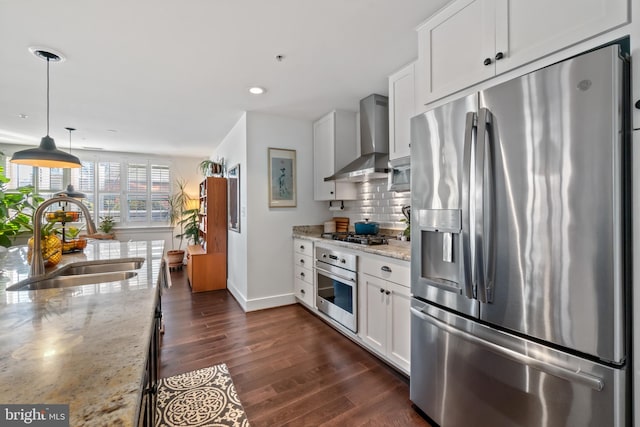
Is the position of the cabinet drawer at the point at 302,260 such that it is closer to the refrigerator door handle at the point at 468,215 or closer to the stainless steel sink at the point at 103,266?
the stainless steel sink at the point at 103,266

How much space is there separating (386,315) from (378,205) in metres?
1.43

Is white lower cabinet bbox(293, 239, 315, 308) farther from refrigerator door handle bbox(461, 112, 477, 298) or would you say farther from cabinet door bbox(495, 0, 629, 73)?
cabinet door bbox(495, 0, 629, 73)

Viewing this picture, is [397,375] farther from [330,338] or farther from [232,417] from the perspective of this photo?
[232,417]

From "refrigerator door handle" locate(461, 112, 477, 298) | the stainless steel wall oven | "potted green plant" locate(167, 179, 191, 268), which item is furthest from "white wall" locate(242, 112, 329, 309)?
"potted green plant" locate(167, 179, 191, 268)

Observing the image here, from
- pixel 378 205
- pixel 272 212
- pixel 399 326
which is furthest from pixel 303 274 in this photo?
pixel 399 326

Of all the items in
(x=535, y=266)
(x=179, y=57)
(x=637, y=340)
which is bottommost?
(x=637, y=340)

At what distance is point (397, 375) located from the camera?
2180 mm

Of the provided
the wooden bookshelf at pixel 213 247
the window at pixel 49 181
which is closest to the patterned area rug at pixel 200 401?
the wooden bookshelf at pixel 213 247

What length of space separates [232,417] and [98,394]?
152 centimetres

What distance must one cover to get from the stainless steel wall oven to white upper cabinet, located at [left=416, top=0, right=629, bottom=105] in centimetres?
153

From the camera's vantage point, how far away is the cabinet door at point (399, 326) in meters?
2.02

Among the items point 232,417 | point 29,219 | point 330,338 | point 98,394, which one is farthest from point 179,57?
point 29,219

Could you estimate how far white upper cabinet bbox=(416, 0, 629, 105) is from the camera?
1116 millimetres

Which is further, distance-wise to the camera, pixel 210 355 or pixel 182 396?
pixel 210 355
